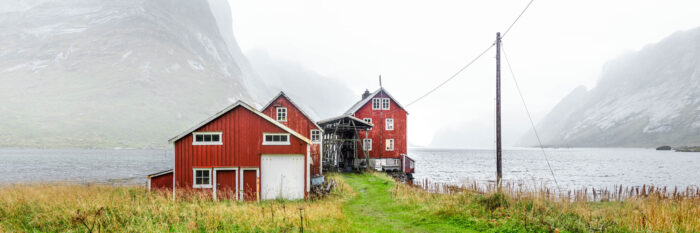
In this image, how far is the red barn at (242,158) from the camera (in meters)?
23.0

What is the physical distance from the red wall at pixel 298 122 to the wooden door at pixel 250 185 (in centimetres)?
1302

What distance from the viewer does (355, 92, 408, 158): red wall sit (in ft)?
148

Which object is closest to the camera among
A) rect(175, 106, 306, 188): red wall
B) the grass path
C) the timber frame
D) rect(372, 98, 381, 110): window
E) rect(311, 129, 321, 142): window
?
the grass path

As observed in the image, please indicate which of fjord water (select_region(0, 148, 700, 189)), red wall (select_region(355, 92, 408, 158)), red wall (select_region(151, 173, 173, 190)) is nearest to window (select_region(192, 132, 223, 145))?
red wall (select_region(151, 173, 173, 190))

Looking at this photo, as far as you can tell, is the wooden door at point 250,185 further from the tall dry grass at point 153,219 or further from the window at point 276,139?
the tall dry grass at point 153,219

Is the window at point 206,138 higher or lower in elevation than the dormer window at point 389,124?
lower

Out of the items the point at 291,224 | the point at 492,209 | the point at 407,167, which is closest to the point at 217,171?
the point at 291,224

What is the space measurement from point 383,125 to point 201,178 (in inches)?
1025

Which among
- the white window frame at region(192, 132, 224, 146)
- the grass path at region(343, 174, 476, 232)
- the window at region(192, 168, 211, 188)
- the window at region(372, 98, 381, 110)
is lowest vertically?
the grass path at region(343, 174, 476, 232)

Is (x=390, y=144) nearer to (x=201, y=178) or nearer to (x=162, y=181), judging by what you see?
(x=201, y=178)

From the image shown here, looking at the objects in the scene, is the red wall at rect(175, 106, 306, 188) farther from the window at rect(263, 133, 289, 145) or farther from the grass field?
the grass field

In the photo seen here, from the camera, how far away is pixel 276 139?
2419 centimetres

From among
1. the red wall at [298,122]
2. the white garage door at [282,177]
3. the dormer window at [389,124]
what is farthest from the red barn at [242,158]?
the dormer window at [389,124]

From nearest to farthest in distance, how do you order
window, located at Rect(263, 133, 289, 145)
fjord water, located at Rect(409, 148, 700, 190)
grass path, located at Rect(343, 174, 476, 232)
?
1. grass path, located at Rect(343, 174, 476, 232)
2. window, located at Rect(263, 133, 289, 145)
3. fjord water, located at Rect(409, 148, 700, 190)
